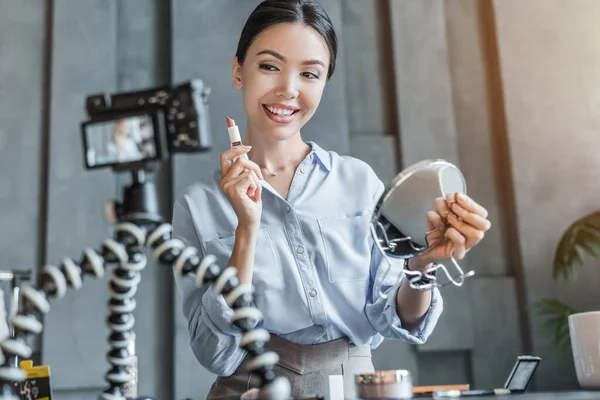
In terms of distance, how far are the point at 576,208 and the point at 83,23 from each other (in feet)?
5.85

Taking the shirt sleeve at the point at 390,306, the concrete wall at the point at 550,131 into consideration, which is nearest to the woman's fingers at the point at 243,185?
the shirt sleeve at the point at 390,306

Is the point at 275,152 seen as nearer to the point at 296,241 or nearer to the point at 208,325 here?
the point at 296,241

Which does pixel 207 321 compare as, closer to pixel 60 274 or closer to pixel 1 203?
pixel 60 274

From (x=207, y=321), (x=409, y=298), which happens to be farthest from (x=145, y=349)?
(x=409, y=298)

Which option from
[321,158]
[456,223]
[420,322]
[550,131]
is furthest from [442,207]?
[550,131]

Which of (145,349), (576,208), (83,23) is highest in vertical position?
(83,23)

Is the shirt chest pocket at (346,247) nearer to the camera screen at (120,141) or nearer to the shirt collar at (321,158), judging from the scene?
the shirt collar at (321,158)

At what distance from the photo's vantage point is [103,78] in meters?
2.18

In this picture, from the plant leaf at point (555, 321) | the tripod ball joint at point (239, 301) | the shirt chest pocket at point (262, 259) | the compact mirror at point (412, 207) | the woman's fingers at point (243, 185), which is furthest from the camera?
the plant leaf at point (555, 321)

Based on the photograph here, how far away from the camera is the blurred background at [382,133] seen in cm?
206

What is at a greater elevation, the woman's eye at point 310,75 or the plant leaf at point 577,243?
the woman's eye at point 310,75

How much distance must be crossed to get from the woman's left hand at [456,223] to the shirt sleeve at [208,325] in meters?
0.35

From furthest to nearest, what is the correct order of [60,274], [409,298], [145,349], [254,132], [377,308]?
[145,349], [254,132], [377,308], [409,298], [60,274]

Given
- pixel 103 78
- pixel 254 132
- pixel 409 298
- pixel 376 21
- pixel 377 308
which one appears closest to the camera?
pixel 409 298
